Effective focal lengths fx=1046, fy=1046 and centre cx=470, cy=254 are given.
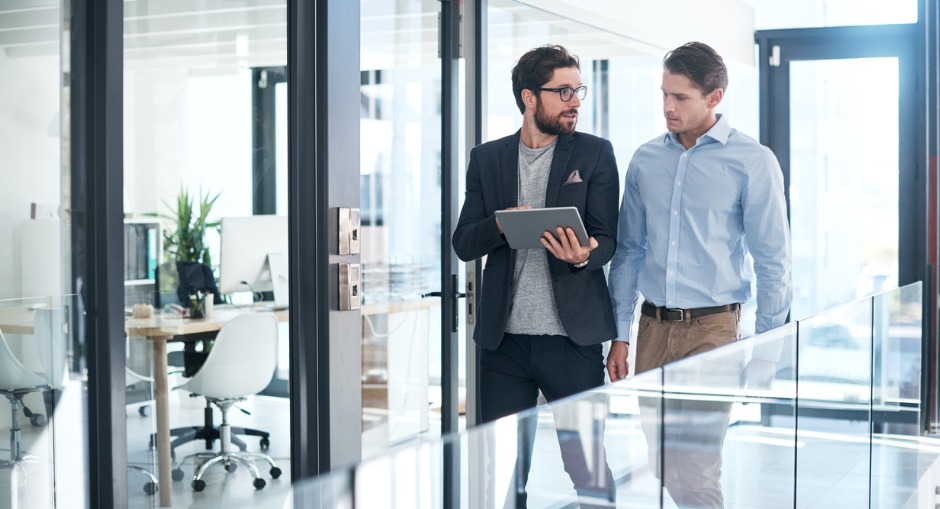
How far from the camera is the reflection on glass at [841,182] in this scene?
6363 millimetres

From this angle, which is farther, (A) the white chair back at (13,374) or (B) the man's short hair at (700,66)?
(B) the man's short hair at (700,66)

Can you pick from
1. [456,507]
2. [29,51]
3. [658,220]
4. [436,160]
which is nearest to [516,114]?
[436,160]

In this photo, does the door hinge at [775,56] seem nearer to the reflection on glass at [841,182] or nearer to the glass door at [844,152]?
the glass door at [844,152]

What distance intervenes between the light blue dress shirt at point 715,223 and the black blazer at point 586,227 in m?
0.16

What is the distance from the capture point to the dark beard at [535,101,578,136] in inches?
117

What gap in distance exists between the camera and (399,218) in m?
4.06

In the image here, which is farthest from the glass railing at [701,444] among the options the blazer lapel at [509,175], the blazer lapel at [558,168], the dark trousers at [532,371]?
the blazer lapel at [509,175]

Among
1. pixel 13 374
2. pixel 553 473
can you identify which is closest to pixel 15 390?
pixel 13 374

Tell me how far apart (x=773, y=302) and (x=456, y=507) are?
163cm

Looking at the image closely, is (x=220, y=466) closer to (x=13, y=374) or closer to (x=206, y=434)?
(x=206, y=434)

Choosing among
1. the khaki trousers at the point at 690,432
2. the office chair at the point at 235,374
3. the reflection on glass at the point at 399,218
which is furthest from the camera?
the reflection on glass at the point at 399,218

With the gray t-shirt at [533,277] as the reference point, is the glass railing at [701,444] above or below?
below

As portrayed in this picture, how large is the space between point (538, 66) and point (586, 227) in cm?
48

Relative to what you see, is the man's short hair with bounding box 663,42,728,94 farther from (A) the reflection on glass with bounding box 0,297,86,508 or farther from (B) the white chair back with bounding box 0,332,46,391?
(B) the white chair back with bounding box 0,332,46,391
